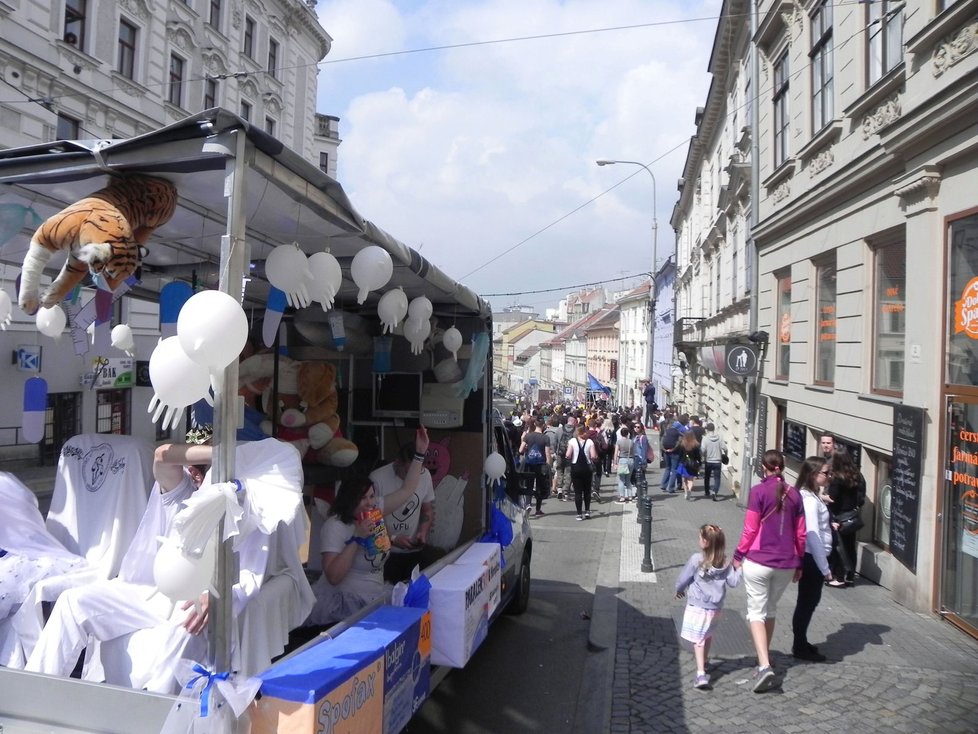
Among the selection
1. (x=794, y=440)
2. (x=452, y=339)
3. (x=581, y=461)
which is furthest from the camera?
(x=581, y=461)

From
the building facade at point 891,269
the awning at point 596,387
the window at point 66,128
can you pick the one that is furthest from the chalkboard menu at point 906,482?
the awning at point 596,387

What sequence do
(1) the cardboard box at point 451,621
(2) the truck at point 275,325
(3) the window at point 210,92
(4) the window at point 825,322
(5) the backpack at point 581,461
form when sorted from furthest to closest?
1. (3) the window at point 210,92
2. (5) the backpack at point 581,461
3. (4) the window at point 825,322
4. (1) the cardboard box at point 451,621
5. (2) the truck at point 275,325

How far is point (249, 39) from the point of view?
2664 cm

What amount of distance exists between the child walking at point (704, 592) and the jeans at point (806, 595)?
790 mm

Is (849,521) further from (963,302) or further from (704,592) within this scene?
(704,592)

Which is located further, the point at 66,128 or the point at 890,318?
the point at 66,128

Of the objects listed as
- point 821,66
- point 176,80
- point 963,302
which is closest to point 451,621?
point 963,302

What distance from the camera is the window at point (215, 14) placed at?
78.6 ft

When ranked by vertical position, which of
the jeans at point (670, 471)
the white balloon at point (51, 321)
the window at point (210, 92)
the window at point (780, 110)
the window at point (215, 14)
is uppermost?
the window at point (215, 14)

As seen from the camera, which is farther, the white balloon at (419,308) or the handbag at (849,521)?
the handbag at (849,521)

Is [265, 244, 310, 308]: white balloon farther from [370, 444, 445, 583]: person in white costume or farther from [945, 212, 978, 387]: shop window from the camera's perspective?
[945, 212, 978, 387]: shop window

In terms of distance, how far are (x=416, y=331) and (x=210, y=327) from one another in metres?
3.13

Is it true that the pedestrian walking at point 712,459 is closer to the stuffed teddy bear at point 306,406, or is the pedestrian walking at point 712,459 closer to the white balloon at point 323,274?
the stuffed teddy bear at point 306,406

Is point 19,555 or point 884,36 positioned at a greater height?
point 884,36
